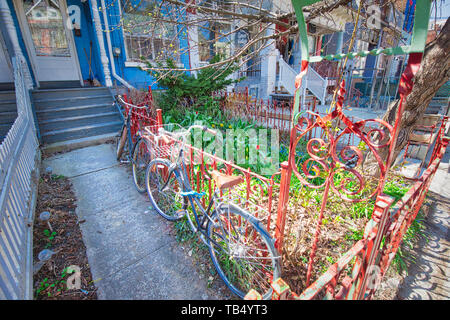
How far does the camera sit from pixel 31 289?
200 cm

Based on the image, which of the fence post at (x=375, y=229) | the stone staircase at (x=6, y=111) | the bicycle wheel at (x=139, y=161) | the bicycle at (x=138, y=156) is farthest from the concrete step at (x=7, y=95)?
the fence post at (x=375, y=229)

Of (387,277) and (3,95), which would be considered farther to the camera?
(3,95)

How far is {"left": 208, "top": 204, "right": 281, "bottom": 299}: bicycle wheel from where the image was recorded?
1.96 metres

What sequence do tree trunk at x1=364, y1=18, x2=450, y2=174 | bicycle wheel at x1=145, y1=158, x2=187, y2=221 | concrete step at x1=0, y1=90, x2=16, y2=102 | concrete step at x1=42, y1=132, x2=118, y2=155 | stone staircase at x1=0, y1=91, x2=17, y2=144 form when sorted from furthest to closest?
1. concrete step at x1=0, y1=90, x2=16, y2=102
2. stone staircase at x1=0, y1=91, x2=17, y2=144
3. concrete step at x1=42, y1=132, x2=118, y2=155
4. bicycle wheel at x1=145, y1=158, x2=187, y2=221
5. tree trunk at x1=364, y1=18, x2=450, y2=174

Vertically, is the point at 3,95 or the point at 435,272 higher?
the point at 3,95

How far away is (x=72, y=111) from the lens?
6.26 meters

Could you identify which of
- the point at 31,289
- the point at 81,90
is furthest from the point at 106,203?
the point at 81,90

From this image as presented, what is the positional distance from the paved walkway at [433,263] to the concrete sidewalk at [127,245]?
6.44 ft

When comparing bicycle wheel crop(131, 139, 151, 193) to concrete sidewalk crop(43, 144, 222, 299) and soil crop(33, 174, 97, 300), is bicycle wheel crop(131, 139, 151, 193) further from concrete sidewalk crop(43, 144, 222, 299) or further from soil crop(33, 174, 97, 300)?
soil crop(33, 174, 97, 300)

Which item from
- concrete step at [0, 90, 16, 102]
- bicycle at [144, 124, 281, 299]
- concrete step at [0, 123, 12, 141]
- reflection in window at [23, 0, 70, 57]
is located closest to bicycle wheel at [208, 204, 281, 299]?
bicycle at [144, 124, 281, 299]

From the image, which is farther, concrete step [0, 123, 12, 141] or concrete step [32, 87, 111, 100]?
concrete step [32, 87, 111, 100]

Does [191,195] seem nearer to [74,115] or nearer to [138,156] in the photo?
[138,156]
